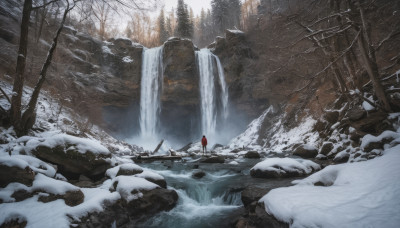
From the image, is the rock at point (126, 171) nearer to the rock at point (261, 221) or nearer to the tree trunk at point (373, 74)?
the rock at point (261, 221)

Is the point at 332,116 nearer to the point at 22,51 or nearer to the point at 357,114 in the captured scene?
the point at 357,114

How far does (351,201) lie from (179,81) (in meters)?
29.2

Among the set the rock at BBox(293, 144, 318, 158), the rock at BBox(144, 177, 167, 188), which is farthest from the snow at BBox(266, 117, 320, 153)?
the rock at BBox(144, 177, 167, 188)

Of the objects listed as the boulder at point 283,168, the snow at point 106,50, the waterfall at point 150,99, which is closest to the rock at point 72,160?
the boulder at point 283,168

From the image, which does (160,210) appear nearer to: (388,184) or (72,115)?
(388,184)

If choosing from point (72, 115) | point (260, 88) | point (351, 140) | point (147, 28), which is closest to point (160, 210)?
point (351, 140)

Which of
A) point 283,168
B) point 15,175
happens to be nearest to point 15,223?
point 15,175

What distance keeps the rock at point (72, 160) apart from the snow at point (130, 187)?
149 cm

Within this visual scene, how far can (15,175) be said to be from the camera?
3.81m

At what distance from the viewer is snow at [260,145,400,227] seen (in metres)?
2.32

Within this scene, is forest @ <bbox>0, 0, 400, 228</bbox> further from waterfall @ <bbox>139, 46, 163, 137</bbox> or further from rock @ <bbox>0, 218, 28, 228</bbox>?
waterfall @ <bbox>139, 46, 163, 137</bbox>

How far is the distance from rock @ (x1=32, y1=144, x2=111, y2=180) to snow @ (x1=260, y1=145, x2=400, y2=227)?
555 cm

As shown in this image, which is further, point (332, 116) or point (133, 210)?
point (332, 116)

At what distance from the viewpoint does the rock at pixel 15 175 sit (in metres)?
3.70
